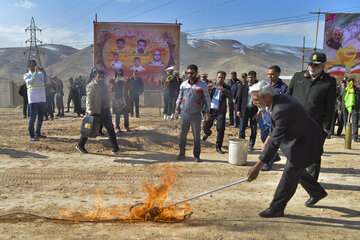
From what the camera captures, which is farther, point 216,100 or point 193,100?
point 216,100

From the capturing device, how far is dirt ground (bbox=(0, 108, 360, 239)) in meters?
3.40

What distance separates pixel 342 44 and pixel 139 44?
13.3 m

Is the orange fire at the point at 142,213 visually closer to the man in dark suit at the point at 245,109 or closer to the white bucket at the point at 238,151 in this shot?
the white bucket at the point at 238,151

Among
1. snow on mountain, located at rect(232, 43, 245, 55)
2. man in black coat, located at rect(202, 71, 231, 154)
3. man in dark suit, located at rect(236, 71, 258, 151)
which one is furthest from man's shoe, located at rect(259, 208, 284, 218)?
snow on mountain, located at rect(232, 43, 245, 55)

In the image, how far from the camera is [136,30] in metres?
19.4

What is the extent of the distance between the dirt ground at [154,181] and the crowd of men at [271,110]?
0.36 m

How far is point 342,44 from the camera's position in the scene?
18359mm

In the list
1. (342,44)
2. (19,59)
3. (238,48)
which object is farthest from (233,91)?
(238,48)

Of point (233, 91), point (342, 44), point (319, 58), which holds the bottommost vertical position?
point (233, 91)

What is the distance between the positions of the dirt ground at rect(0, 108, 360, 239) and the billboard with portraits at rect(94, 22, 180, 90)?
11.4m

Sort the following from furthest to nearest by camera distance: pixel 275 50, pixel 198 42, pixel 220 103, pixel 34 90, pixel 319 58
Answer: pixel 275 50
pixel 198 42
pixel 34 90
pixel 220 103
pixel 319 58

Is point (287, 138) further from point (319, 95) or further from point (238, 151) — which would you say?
point (238, 151)

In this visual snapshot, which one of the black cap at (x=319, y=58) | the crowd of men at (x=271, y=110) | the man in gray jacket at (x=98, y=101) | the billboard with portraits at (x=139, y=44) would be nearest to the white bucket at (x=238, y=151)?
the crowd of men at (x=271, y=110)

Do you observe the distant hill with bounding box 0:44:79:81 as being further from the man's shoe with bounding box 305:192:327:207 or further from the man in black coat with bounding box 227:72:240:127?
the man's shoe with bounding box 305:192:327:207
